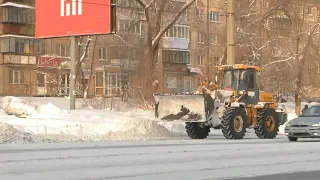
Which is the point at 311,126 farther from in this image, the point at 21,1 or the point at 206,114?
the point at 21,1

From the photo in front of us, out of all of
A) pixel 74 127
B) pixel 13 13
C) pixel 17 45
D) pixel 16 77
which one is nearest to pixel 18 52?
pixel 17 45

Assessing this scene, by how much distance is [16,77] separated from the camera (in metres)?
68.1

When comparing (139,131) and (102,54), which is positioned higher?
(102,54)

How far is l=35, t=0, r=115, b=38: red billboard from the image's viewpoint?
113ft

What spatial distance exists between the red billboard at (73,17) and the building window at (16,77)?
104ft

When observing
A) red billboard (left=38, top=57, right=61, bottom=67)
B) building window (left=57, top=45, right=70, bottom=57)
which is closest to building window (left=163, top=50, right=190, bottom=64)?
building window (left=57, top=45, right=70, bottom=57)

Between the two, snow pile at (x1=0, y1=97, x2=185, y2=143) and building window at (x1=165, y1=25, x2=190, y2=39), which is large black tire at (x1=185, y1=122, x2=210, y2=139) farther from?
building window at (x1=165, y1=25, x2=190, y2=39)

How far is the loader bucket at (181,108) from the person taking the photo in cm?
2577

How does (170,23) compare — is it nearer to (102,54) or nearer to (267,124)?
(267,124)

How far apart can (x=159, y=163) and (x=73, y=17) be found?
20897 millimetres

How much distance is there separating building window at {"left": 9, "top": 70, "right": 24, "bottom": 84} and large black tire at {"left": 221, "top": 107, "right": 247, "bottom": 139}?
44.6m

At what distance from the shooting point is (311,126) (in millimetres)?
24703

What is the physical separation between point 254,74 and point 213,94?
2.20 m

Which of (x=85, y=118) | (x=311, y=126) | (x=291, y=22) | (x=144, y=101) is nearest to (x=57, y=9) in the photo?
(x=85, y=118)
